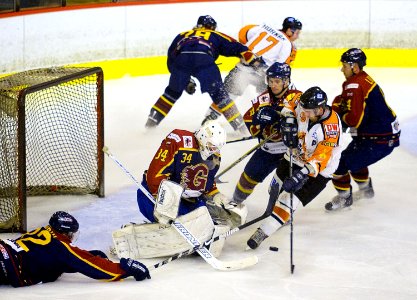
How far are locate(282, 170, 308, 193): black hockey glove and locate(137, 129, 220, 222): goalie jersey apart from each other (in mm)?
368

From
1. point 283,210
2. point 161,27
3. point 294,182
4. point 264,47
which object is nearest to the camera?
point 294,182

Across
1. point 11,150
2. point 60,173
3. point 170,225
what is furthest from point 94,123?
point 170,225

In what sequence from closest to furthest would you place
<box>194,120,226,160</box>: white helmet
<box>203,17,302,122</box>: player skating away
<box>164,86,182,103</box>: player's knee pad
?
1. <box>194,120,226,160</box>: white helmet
2. <box>203,17,302,122</box>: player skating away
3. <box>164,86,182,103</box>: player's knee pad

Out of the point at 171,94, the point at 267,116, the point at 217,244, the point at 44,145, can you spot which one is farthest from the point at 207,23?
the point at 217,244

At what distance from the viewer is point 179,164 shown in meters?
4.95

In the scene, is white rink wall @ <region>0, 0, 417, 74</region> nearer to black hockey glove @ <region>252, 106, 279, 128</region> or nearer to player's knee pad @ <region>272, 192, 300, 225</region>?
black hockey glove @ <region>252, 106, 279, 128</region>

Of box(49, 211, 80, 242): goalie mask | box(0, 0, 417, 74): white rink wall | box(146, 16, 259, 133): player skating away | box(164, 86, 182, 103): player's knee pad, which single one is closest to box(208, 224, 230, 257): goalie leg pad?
box(49, 211, 80, 242): goalie mask

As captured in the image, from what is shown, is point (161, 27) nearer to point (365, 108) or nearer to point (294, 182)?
point (365, 108)

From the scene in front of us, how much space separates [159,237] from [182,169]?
1.10 feet

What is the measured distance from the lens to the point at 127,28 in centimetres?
902

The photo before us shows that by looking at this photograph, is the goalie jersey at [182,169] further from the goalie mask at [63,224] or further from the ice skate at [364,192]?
the ice skate at [364,192]

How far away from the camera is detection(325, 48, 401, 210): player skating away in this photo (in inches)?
227

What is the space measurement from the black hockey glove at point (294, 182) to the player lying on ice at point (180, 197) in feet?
1.17

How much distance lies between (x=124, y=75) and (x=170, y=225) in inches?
167
